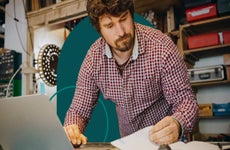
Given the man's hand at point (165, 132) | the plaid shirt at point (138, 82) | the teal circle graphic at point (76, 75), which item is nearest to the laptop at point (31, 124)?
the man's hand at point (165, 132)

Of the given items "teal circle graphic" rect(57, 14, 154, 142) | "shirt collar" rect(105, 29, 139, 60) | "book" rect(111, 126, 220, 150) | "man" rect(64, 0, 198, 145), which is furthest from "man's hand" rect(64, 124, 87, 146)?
"teal circle graphic" rect(57, 14, 154, 142)

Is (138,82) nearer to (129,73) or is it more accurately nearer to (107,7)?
(129,73)

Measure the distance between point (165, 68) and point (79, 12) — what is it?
226 cm

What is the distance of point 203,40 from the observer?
103 inches

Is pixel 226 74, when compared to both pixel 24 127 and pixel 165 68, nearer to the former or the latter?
pixel 165 68

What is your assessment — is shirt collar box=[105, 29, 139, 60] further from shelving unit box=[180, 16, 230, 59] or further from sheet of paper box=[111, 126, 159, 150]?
shelving unit box=[180, 16, 230, 59]

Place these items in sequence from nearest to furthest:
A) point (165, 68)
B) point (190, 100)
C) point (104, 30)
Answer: point (190, 100) < point (165, 68) < point (104, 30)

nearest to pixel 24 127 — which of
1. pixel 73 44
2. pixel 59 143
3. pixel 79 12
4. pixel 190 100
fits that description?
pixel 59 143

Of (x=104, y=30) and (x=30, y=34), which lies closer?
(x=104, y=30)

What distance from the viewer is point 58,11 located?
338 centimetres

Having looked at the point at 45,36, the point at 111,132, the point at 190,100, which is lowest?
the point at 111,132

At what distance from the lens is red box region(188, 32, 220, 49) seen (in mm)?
2553

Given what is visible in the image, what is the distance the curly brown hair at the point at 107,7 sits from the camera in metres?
1.21

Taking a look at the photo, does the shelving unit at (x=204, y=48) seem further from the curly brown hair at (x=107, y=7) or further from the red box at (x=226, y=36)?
the curly brown hair at (x=107, y=7)
